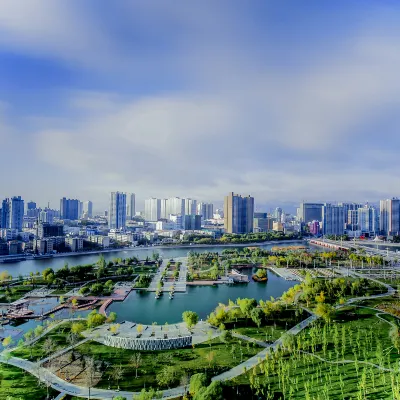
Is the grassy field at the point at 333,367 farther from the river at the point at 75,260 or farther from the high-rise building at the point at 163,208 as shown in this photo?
the high-rise building at the point at 163,208

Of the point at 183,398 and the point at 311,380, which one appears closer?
the point at 183,398

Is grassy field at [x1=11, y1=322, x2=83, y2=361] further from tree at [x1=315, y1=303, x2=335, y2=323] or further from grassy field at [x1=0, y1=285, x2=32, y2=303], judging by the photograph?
tree at [x1=315, y1=303, x2=335, y2=323]

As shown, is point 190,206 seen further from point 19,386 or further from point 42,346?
point 19,386

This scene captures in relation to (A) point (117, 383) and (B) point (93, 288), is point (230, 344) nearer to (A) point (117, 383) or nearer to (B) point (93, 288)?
(A) point (117, 383)

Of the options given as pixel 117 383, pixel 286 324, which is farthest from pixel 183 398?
pixel 286 324

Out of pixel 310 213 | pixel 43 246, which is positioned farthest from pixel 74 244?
pixel 310 213

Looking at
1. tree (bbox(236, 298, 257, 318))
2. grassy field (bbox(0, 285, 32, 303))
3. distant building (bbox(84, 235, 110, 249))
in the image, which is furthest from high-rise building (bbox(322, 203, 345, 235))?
grassy field (bbox(0, 285, 32, 303))
